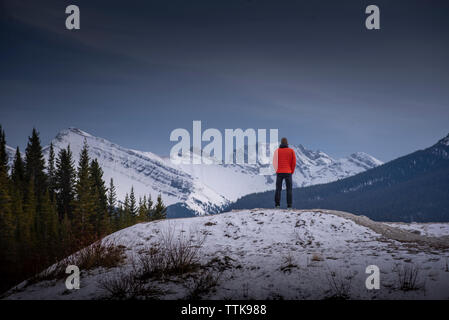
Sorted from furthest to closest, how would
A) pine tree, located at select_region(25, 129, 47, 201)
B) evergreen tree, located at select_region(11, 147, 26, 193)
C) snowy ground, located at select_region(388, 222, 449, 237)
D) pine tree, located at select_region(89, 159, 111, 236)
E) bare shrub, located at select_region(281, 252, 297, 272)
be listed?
pine tree, located at select_region(25, 129, 47, 201)
evergreen tree, located at select_region(11, 147, 26, 193)
pine tree, located at select_region(89, 159, 111, 236)
snowy ground, located at select_region(388, 222, 449, 237)
bare shrub, located at select_region(281, 252, 297, 272)

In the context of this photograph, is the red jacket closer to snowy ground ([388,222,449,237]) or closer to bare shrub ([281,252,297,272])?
bare shrub ([281,252,297,272])

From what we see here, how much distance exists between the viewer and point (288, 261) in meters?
6.68

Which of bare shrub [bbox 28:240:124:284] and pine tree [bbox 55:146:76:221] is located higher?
pine tree [bbox 55:146:76:221]

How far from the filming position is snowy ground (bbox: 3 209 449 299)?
5.02 m

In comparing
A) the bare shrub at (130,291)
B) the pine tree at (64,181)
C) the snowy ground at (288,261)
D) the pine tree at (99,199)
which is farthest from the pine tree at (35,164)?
the bare shrub at (130,291)

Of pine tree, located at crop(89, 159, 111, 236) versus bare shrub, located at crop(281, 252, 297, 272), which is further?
pine tree, located at crop(89, 159, 111, 236)

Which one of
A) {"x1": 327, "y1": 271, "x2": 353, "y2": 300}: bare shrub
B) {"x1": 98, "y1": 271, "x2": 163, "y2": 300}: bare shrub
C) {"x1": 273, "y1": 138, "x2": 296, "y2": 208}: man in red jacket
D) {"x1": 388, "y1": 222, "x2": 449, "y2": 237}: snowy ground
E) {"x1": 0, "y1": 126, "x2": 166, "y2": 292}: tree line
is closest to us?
{"x1": 327, "y1": 271, "x2": 353, "y2": 300}: bare shrub

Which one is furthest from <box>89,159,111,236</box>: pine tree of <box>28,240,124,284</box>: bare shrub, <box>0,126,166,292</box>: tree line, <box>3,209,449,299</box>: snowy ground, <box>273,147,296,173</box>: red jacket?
<box>28,240,124,284</box>: bare shrub

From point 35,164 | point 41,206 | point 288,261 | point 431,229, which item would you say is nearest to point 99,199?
point 41,206

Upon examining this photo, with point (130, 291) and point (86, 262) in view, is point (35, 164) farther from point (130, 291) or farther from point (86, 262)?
point (130, 291)
